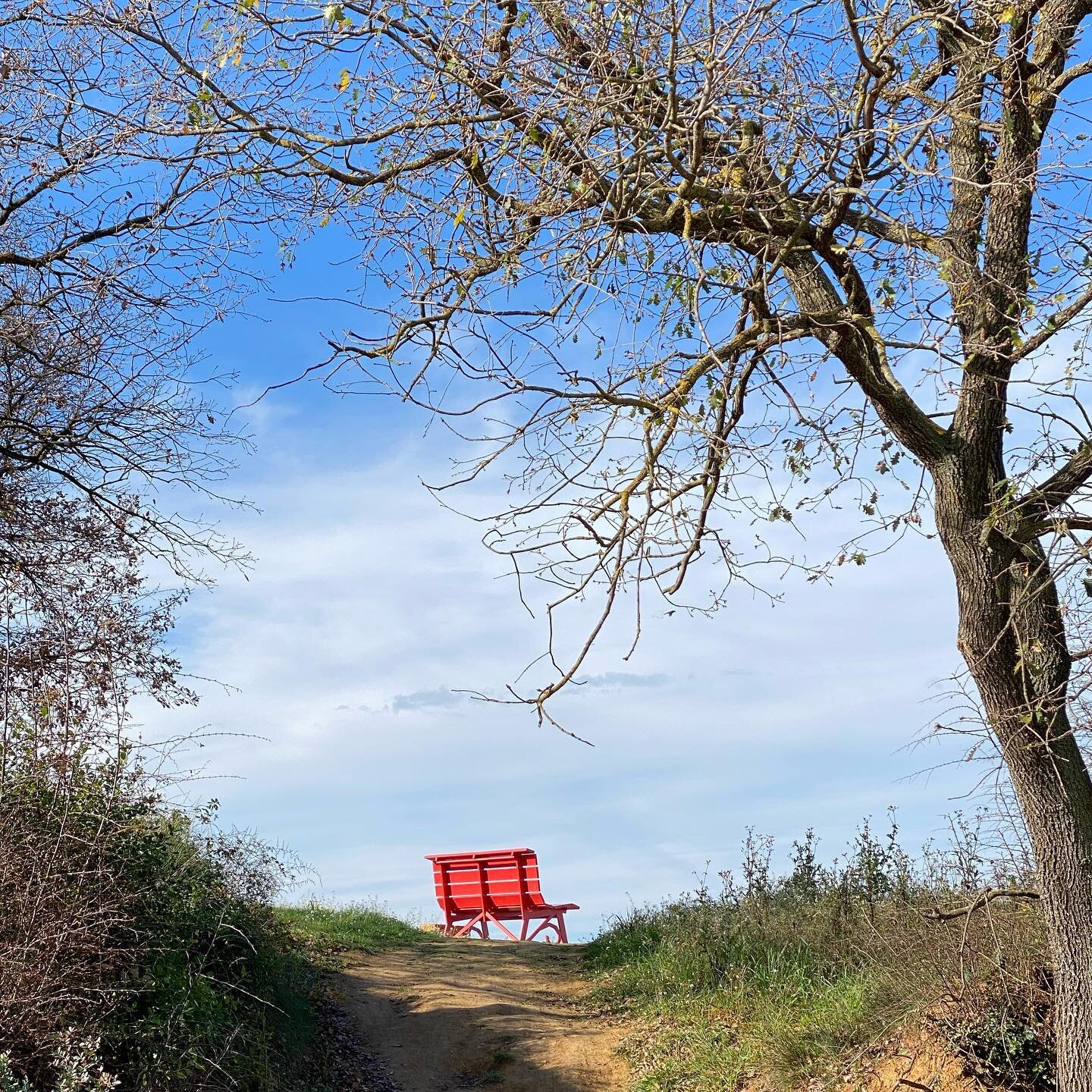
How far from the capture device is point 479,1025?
32.0ft

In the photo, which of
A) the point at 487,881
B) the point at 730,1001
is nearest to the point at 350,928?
the point at 487,881

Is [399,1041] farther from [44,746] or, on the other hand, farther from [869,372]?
[869,372]

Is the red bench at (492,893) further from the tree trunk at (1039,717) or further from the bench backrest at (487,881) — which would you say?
the tree trunk at (1039,717)

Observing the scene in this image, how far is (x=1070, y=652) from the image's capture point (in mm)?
5945

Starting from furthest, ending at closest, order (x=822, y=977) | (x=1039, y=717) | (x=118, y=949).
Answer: (x=822, y=977) → (x=118, y=949) → (x=1039, y=717)

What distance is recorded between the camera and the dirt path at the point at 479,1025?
880cm

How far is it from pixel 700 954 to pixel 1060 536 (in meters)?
6.11

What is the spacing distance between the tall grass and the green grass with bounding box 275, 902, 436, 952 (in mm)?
2531

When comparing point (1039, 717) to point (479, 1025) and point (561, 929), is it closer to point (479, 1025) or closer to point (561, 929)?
point (479, 1025)

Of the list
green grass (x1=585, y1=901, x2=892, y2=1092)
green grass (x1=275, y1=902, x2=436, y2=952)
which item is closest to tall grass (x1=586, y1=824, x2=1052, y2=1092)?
green grass (x1=585, y1=901, x2=892, y2=1092)

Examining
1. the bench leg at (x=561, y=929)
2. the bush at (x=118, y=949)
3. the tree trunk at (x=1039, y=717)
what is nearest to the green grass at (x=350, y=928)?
the bench leg at (x=561, y=929)

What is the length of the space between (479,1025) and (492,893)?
5363 millimetres

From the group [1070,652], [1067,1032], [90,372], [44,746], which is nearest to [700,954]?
[1067,1032]

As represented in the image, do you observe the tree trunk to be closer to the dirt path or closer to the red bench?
the dirt path
